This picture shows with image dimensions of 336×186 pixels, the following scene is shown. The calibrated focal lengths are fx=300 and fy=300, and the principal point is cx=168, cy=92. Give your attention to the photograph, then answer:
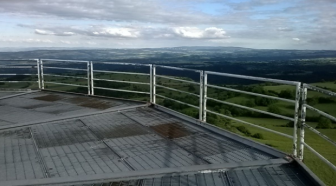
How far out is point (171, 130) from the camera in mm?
5523

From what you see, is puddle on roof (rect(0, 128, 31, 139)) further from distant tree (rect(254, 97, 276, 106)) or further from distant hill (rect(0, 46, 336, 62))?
distant hill (rect(0, 46, 336, 62))

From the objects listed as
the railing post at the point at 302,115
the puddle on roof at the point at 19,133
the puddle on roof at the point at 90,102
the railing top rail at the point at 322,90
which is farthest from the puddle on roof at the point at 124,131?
the railing top rail at the point at 322,90

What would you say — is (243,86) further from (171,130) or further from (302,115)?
(302,115)

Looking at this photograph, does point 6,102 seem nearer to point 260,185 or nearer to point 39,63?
point 39,63

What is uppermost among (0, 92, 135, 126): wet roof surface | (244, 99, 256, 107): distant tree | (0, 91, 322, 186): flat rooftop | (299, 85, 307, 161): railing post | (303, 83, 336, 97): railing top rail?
(303, 83, 336, 97): railing top rail

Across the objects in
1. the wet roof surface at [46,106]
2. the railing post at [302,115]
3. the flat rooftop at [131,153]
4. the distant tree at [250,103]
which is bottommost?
the distant tree at [250,103]

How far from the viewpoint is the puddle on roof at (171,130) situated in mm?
5199

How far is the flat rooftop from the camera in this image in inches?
134

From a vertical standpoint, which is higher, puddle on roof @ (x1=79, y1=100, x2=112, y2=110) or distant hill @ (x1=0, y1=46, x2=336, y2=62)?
distant hill @ (x1=0, y1=46, x2=336, y2=62)

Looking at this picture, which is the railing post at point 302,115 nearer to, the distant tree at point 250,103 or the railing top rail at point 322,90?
the railing top rail at point 322,90

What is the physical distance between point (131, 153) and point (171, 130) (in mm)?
1374

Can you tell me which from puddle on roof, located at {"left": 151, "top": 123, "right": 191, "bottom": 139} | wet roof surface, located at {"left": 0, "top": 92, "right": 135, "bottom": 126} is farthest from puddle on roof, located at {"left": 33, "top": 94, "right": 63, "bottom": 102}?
puddle on roof, located at {"left": 151, "top": 123, "right": 191, "bottom": 139}

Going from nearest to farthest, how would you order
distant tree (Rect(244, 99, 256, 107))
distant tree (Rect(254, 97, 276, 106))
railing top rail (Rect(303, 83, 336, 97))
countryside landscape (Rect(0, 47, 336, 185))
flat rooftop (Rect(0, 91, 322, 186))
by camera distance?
railing top rail (Rect(303, 83, 336, 97)), flat rooftop (Rect(0, 91, 322, 186)), countryside landscape (Rect(0, 47, 336, 185)), distant tree (Rect(254, 97, 276, 106)), distant tree (Rect(244, 99, 256, 107))

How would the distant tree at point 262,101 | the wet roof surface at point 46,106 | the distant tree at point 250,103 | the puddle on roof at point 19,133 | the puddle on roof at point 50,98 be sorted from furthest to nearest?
the distant tree at point 250,103, the distant tree at point 262,101, the puddle on roof at point 50,98, the wet roof surface at point 46,106, the puddle on roof at point 19,133
